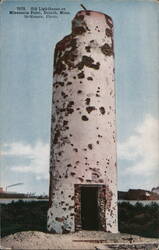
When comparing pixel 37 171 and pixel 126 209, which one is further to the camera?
pixel 126 209

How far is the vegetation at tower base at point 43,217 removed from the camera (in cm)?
1121

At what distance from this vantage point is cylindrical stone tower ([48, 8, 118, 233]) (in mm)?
9758

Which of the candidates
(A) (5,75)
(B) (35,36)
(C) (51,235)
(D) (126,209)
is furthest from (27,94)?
(D) (126,209)

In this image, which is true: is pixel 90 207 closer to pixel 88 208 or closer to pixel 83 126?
pixel 88 208

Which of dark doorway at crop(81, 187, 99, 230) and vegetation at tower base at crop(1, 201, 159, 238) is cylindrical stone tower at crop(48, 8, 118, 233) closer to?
dark doorway at crop(81, 187, 99, 230)

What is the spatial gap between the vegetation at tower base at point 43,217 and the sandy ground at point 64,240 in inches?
54.1

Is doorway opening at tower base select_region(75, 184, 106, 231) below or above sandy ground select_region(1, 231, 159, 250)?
above

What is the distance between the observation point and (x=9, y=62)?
9.69 m

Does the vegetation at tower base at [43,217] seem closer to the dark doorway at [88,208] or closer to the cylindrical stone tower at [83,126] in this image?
the dark doorway at [88,208]

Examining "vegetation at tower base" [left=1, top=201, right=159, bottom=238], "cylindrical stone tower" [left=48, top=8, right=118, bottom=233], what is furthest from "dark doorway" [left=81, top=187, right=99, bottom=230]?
"vegetation at tower base" [left=1, top=201, right=159, bottom=238]

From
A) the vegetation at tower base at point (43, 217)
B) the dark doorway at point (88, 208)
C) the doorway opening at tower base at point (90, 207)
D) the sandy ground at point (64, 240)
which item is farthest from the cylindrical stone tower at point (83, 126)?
the vegetation at tower base at point (43, 217)

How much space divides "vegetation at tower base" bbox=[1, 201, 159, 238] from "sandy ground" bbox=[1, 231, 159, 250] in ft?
4.51

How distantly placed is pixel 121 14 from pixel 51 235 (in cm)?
551

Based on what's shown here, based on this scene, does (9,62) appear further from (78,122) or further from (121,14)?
(121,14)
